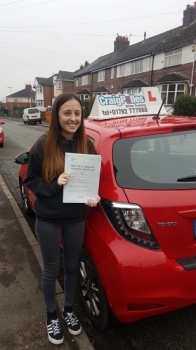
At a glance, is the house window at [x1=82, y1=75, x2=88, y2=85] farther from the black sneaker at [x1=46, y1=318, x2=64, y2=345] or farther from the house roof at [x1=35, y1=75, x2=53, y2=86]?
the black sneaker at [x1=46, y1=318, x2=64, y2=345]

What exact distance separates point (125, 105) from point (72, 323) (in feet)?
7.23

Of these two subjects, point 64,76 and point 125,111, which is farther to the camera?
point 64,76

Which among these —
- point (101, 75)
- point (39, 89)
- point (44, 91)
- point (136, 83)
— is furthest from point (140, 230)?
point (39, 89)

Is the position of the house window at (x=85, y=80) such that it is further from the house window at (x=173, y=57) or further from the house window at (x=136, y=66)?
the house window at (x=173, y=57)

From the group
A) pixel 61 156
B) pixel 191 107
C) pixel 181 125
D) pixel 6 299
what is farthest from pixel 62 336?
pixel 191 107

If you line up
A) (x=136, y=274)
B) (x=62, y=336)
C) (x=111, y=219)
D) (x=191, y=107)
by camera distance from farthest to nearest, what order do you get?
(x=191, y=107) → (x=62, y=336) → (x=111, y=219) → (x=136, y=274)

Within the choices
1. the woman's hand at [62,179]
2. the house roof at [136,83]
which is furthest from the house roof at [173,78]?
the woman's hand at [62,179]

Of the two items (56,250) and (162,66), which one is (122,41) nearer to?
(162,66)

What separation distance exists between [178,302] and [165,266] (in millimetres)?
283

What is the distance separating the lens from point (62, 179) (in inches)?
71.6

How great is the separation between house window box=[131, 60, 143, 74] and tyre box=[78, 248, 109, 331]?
102ft

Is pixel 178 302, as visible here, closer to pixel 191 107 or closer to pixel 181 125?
A: pixel 181 125

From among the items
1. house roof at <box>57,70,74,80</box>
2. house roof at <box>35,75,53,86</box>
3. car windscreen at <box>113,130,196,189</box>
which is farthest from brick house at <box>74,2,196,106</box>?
house roof at <box>35,75,53,86</box>

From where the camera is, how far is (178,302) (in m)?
1.86
